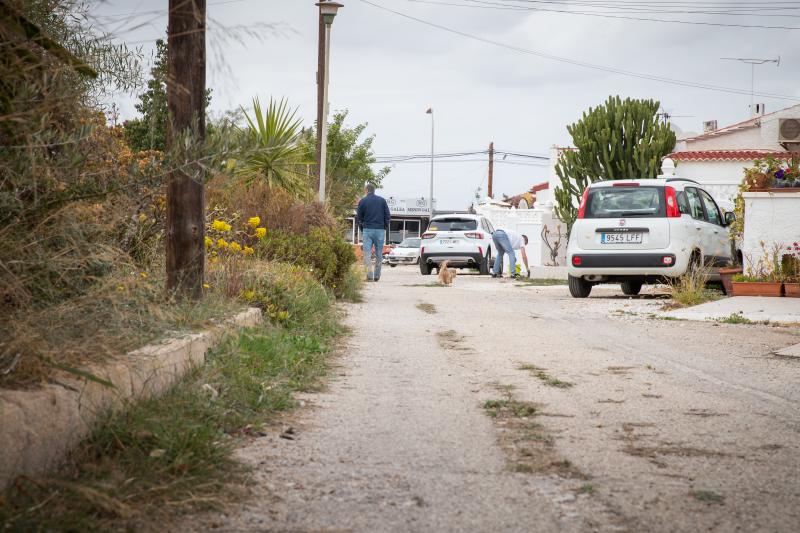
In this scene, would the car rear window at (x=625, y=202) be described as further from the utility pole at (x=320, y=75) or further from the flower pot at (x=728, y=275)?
the utility pole at (x=320, y=75)

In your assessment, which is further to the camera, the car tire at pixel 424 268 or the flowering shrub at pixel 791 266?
the car tire at pixel 424 268

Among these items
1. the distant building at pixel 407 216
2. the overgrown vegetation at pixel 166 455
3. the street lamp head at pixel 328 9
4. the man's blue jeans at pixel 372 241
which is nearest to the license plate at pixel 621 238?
the man's blue jeans at pixel 372 241

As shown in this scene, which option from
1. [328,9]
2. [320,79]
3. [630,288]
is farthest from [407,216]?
[630,288]

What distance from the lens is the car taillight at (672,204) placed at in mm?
15797

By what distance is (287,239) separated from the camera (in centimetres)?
1373

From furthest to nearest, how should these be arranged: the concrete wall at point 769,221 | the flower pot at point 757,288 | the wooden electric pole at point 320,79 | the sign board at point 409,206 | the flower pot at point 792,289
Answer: the sign board at point 409,206 → the wooden electric pole at point 320,79 → the concrete wall at point 769,221 → the flower pot at point 757,288 → the flower pot at point 792,289

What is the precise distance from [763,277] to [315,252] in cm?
651

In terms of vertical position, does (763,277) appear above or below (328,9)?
below

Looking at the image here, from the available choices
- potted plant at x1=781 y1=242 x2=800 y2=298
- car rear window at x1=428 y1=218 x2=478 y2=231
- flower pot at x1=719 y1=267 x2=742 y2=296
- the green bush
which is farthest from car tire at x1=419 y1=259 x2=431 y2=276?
potted plant at x1=781 y1=242 x2=800 y2=298

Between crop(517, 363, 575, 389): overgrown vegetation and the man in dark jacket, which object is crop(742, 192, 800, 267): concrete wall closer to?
the man in dark jacket

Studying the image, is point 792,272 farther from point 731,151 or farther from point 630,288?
point 731,151

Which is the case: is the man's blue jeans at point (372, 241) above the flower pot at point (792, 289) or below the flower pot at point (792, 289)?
above

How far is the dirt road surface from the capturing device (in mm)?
3887

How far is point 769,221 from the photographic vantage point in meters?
15.2
